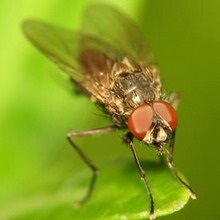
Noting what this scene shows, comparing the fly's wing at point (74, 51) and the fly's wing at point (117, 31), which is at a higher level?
the fly's wing at point (117, 31)

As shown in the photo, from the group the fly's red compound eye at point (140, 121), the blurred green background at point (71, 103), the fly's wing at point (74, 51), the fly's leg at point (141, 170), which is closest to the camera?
the fly's leg at point (141, 170)

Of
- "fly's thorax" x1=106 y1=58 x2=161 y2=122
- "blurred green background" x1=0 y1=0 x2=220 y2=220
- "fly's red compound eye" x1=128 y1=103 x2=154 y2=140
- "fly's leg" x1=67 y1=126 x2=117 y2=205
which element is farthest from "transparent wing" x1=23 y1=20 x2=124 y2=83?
"fly's red compound eye" x1=128 y1=103 x2=154 y2=140

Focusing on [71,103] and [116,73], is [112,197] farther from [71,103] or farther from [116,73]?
[71,103]

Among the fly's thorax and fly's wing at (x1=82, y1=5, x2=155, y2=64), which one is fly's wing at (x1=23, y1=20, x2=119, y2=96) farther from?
the fly's thorax

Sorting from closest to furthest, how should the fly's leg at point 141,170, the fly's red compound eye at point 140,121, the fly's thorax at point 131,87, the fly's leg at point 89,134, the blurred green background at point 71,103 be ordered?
the fly's leg at point 141,170
the fly's red compound eye at point 140,121
the fly's thorax at point 131,87
the fly's leg at point 89,134
the blurred green background at point 71,103

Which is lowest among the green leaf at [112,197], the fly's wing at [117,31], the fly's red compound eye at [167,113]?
the green leaf at [112,197]

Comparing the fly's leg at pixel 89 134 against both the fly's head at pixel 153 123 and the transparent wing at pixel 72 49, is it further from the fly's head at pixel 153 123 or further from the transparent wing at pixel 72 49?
the fly's head at pixel 153 123

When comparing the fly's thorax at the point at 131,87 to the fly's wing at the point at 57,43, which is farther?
the fly's wing at the point at 57,43

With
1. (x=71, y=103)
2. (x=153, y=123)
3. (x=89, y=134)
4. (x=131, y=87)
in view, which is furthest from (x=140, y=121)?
(x=71, y=103)

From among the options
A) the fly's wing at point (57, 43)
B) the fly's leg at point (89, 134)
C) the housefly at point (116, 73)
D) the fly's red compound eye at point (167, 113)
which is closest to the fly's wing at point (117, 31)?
the housefly at point (116, 73)
